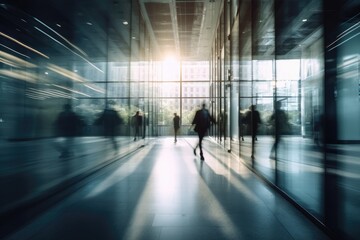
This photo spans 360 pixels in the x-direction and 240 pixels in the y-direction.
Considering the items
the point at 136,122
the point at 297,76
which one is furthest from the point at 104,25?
the point at 136,122

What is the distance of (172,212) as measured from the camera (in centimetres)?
346

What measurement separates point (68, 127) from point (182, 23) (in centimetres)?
1070

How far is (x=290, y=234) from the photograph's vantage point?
2.79 metres

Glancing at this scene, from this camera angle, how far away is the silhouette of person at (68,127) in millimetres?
4707

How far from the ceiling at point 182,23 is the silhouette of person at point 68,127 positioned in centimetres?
822

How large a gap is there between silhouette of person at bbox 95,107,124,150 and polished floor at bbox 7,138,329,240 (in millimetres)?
2083

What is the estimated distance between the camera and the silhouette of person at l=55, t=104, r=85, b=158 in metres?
4.71

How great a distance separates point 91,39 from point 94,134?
2158 mm

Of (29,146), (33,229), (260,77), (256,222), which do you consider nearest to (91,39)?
(29,146)

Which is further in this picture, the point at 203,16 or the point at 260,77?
the point at 203,16

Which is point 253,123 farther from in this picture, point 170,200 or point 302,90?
point 170,200

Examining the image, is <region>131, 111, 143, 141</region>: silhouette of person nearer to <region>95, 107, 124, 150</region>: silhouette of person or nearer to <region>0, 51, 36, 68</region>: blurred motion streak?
<region>95, 107, 124, 150</region>: silhouette of person

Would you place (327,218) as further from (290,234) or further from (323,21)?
(323,21)

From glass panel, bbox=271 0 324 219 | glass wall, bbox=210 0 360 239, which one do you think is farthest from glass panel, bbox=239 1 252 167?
glass panel, bbox=271 0 324 219
